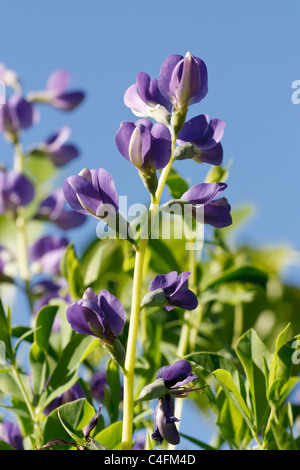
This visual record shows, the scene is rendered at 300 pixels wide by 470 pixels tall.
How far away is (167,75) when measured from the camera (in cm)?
80

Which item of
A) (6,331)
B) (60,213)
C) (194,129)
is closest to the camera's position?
(194,129)

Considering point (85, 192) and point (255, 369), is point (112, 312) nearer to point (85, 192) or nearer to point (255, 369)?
point (85, 192)

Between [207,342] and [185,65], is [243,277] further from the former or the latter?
[185,65]

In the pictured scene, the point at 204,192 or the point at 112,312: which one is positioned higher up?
the point at 204,192

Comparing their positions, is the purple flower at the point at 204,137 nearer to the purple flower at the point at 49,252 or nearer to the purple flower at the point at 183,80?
the purple flower at the point at 183,80

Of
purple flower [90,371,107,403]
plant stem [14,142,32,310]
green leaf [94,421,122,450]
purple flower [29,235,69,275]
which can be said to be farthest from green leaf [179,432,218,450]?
purple flower [29,235,69,275]

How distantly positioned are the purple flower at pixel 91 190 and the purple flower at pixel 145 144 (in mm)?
36

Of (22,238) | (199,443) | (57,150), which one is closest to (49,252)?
(22,238)

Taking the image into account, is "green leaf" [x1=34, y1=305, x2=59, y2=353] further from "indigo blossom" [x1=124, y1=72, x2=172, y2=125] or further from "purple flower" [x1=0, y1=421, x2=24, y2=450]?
"indigo blossom" [x1=124, y1=72, x2=172, y2=125]

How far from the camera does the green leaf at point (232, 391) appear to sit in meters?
0.78

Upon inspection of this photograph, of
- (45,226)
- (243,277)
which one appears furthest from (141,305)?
(45,226)

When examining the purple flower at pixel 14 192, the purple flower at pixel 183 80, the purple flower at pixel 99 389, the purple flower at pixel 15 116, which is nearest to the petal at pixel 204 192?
the purple flower at pixel 183 80

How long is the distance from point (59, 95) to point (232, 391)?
1233mm
